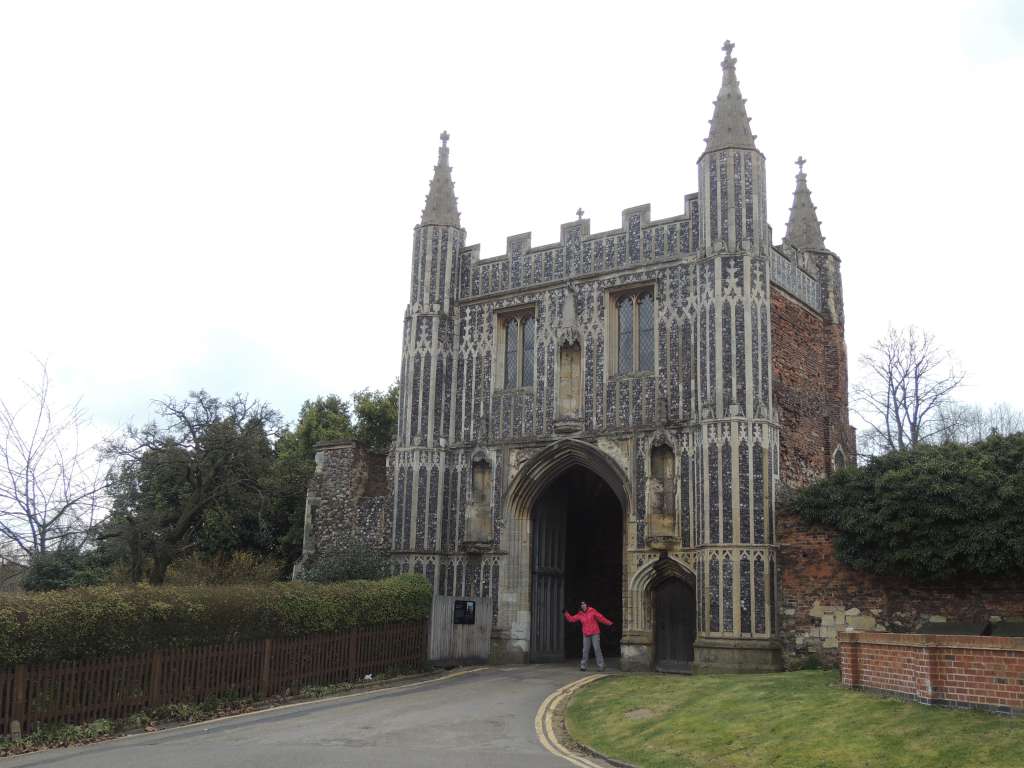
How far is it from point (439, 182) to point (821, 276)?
10.3m

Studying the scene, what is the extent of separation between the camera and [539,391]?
77.3 ft

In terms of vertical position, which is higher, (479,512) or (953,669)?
(479,512)

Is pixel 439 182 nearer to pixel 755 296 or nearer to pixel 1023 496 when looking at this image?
pixel 755 296

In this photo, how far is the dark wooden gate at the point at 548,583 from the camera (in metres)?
23.7

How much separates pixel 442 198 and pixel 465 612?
35.8 feet

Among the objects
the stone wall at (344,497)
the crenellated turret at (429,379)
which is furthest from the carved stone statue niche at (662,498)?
the stone wall at (344,497)

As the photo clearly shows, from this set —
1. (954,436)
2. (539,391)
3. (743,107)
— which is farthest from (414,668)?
(954,436)

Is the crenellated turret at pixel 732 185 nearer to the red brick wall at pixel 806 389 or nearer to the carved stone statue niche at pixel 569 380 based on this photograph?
the red brick wall at pixel 806 389

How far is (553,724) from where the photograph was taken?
47.2ft

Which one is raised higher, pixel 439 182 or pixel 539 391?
pixel 439 182

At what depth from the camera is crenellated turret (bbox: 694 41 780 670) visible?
1927 centimetres

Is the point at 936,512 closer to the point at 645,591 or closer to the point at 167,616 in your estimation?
the point at 645,591

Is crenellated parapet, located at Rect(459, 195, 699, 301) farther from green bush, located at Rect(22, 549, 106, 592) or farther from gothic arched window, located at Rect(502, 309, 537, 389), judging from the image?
green bush, located at Rect(22, 549, 106, 592)

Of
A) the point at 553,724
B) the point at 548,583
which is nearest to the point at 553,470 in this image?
the point at 548,583
